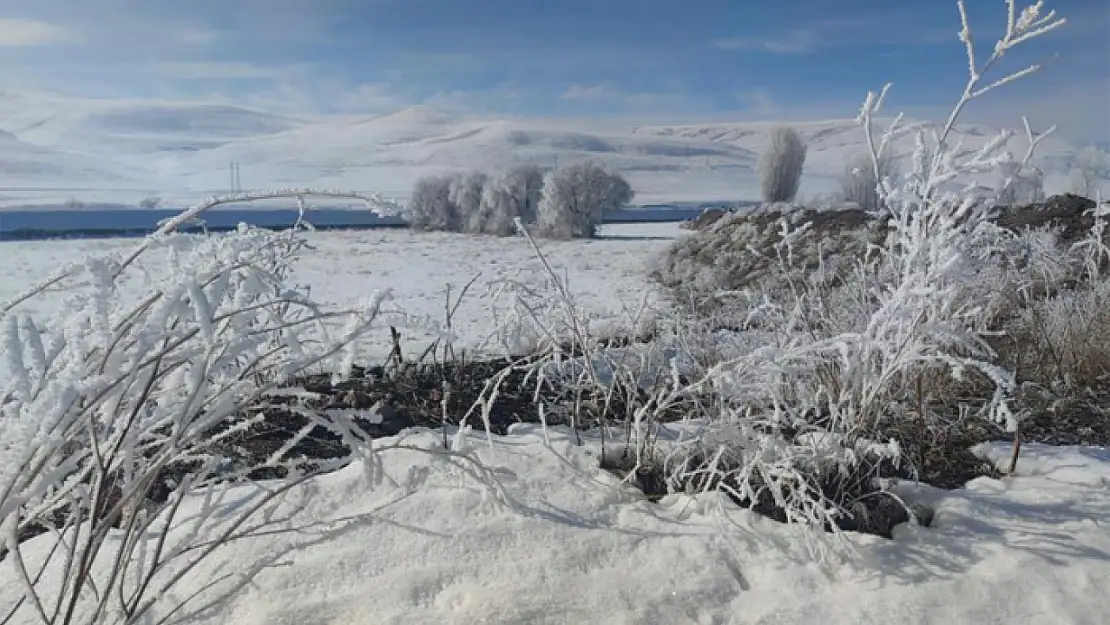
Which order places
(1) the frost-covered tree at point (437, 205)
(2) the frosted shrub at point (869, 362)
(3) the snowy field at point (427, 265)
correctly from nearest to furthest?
(2) the frosted shrub at point (869, 362) < (3) the snowy field at point (427, 265) < (1) the frost-covered tree at point (437, 205)

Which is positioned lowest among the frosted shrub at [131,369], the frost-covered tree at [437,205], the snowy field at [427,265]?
the snowy field at [427,265]

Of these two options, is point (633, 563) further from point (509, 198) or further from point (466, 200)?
point (466, 200)

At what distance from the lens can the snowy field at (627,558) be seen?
1883mm

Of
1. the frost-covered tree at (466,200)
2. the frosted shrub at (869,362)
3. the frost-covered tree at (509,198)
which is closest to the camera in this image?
the frosted shrub at (869,362)

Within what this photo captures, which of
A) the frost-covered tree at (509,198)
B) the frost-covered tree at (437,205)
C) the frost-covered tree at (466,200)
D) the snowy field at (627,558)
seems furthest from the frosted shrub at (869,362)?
the frost-covered tree at (437,205)

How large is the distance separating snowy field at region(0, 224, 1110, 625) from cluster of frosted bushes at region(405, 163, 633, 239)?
22020 millimetres

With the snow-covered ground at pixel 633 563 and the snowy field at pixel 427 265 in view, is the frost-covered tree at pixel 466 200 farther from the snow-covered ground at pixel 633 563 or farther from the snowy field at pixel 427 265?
the snow-covered ground at pixel 633 563

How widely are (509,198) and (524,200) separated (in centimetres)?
55

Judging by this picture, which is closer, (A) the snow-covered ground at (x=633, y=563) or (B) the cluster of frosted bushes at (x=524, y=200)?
(A) the snow-covered ground at (x=633, y=563)

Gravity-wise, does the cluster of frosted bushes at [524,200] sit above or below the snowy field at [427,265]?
above

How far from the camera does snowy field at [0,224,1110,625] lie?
188 cm

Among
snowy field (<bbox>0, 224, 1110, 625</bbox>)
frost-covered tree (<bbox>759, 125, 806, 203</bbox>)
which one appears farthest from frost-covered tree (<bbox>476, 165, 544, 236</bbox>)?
snowy field (<bbox>0, 224, 1110, 625</bbox>)

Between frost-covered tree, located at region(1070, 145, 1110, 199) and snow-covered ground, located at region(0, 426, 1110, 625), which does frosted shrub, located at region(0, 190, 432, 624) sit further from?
frost-covered tree, located at region(1070, 145, 1110, 199)

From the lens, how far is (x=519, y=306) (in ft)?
9.75
